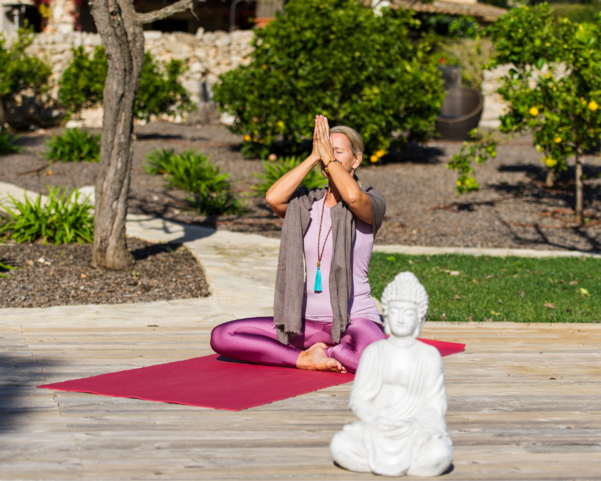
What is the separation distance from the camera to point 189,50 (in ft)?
66.2

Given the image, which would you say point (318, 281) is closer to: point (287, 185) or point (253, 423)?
point (287, 185)

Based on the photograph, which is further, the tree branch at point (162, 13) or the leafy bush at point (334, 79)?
the leafy bush at point (334, 79)

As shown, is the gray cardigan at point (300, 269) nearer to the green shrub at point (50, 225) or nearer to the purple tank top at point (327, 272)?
the purple tank top at point (327, 272)

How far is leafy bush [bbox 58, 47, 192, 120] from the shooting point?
15836 mm

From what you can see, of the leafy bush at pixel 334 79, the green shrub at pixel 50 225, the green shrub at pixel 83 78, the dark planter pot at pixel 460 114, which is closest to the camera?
the green shrub at pixel 50 225

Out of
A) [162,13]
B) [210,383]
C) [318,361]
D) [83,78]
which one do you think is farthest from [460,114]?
[210,383]

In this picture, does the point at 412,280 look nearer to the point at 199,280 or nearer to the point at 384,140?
the point at 199,280

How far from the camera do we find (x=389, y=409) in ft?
8.36

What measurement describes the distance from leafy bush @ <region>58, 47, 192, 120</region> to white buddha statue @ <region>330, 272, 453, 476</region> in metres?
14.1

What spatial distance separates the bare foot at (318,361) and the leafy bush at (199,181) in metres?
6.65

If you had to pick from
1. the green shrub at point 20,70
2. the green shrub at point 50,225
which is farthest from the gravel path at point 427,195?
the green shrub at point 50,225

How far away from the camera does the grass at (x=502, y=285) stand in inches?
225

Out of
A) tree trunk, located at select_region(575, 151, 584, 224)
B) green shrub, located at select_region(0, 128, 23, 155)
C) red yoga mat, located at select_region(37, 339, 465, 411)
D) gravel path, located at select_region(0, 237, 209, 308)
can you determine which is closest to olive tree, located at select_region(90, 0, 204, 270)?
gravel path, located at select_region(0, 237, 209, 308)

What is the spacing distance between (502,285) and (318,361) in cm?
344
